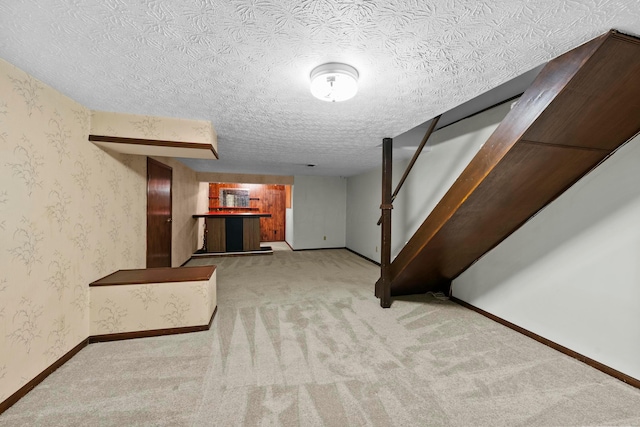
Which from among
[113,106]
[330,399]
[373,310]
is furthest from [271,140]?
[330,399]

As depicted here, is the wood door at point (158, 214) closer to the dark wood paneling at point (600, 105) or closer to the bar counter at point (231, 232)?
the bar counter at point (231, 232)

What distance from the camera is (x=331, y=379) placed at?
1.73 metres

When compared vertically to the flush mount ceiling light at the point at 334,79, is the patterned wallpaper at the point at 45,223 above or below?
below

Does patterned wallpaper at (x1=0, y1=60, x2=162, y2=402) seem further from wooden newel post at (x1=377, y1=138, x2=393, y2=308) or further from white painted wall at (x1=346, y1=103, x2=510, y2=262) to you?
white painted wall at (x1=346, y1=103, x2=510, y2=262)

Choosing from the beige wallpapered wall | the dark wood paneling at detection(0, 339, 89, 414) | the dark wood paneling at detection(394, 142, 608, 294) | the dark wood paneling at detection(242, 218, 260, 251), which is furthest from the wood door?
the dark wood paneling at detection(394, 142, 608, 294)

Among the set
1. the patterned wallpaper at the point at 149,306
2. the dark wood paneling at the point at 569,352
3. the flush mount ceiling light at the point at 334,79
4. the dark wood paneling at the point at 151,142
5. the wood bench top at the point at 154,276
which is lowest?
the dark wood paneling at the point at 569,352

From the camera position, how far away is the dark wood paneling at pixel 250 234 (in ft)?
20.5

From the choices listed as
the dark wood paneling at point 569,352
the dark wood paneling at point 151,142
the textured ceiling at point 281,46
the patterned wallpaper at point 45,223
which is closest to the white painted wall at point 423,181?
the textured ceiling at point 281,46

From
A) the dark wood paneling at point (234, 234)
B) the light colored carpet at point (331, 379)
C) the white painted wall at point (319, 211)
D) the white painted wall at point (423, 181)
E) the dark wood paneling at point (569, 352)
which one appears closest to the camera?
the light colored carpet at point (331, 379)

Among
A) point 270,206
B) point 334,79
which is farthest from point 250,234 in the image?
point 334,79

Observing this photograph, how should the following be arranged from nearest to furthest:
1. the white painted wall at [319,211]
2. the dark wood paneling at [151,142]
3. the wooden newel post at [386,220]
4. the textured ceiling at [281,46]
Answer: the textured ceiling at [281,46], the dark wood paneling at [151,142], the wooden newel post at [386,220], the white painted wall at [319,211]

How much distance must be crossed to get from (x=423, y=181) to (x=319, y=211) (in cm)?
347

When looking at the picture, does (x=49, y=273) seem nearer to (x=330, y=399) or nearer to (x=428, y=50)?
(x=330, y=399)

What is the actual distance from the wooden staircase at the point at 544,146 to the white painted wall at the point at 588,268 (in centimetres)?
14
